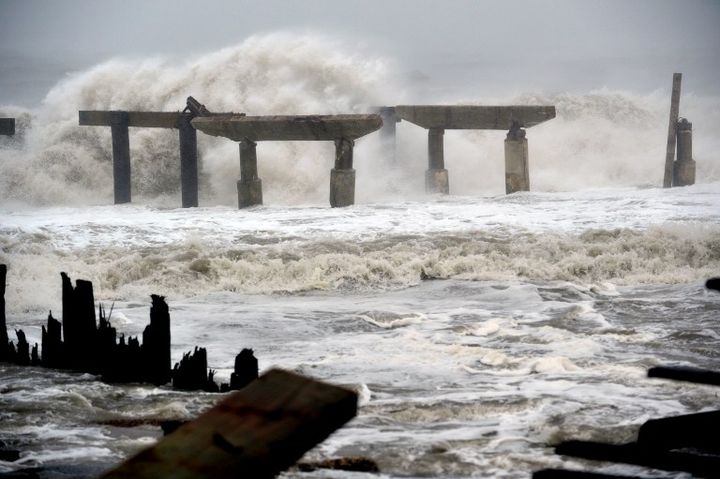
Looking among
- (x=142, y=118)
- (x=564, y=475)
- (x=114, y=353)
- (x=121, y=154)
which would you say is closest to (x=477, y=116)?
(x=142, y=118)

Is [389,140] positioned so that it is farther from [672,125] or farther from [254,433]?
[254,433]

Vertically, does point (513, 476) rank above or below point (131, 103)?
below

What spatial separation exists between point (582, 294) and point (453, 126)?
8459 millimetres

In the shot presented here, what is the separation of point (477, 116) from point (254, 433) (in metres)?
16.6

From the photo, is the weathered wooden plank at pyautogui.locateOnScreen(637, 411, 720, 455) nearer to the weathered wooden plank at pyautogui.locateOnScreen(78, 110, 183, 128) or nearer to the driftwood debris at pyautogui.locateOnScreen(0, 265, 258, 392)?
the driftwood debris at pyautogui.locateOnScreen(0, 265, 258, 392)

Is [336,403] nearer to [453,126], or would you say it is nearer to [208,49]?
[453,126]

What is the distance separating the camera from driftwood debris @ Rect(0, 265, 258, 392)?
684 cm

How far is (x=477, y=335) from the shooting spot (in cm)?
891

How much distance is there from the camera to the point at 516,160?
18438mm

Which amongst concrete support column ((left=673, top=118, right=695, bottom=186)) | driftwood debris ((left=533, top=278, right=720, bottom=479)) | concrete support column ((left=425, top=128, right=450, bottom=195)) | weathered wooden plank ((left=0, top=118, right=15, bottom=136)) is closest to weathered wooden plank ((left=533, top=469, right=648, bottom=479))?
driftwood debris ((left=533, top=278, right=720, bottom=479))

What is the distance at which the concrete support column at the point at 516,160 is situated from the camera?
1830 cm

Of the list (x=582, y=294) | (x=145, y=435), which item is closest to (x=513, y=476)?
(x=145, y=435)

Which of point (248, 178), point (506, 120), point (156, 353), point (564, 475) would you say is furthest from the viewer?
point (506, 120)

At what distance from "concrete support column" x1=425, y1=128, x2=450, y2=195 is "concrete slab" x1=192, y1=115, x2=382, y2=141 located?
11.7ft
